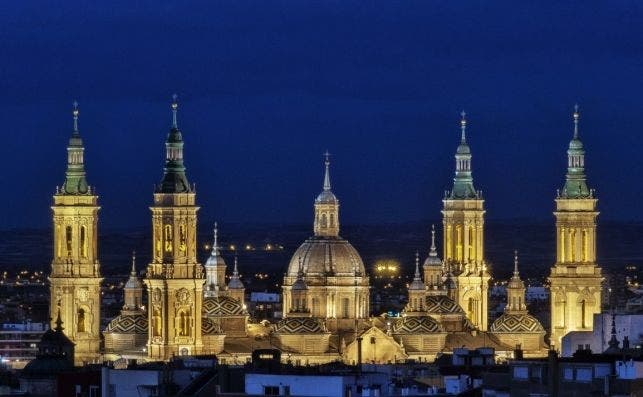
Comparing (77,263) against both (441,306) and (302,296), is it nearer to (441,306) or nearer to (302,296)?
(302,296)

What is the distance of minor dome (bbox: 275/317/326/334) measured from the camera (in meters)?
136

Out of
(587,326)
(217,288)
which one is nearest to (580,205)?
(587,326)

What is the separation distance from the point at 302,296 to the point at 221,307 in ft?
11.7

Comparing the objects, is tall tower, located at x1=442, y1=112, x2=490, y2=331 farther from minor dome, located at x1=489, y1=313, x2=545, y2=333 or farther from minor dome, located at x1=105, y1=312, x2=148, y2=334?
minor dome, located at x1=105, y1=312, x2=148, y2=334

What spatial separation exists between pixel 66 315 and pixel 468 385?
6062 cm

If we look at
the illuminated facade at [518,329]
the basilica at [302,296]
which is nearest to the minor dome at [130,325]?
the basilica at [302,296]

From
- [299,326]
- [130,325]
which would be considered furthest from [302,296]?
[130,325]

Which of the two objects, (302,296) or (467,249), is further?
(467,249)

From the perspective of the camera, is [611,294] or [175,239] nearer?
[175,239]

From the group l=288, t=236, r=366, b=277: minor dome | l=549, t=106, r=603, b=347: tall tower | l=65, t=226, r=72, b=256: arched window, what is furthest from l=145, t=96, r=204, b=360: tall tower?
l=549, t=106, r=603, b=347: tall tower

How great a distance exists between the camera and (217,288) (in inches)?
5694

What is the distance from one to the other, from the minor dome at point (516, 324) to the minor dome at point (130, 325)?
14.3 meters

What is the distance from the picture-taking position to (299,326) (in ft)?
447

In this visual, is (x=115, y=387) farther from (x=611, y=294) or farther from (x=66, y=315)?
(x=611, y=294)
